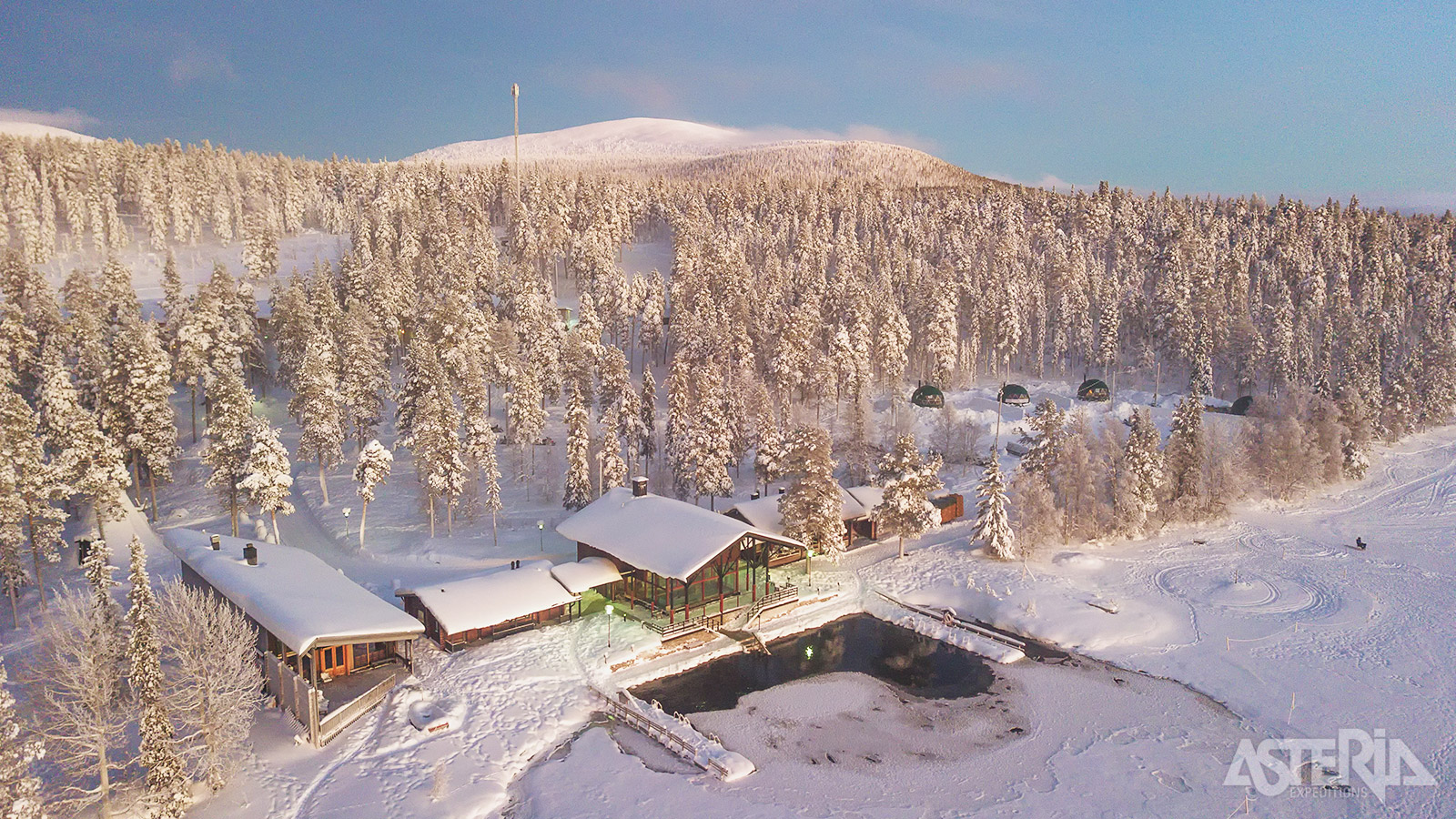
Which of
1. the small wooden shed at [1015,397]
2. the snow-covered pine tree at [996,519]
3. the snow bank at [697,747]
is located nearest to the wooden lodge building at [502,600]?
the snow bank at [697,747]

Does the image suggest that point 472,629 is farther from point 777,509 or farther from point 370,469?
point 777,509

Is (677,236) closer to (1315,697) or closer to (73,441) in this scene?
(73,441)

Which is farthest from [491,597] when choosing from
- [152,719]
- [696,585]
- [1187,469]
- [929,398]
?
[929,398]

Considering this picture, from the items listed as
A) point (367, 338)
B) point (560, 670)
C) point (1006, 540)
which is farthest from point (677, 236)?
point (560, 670)

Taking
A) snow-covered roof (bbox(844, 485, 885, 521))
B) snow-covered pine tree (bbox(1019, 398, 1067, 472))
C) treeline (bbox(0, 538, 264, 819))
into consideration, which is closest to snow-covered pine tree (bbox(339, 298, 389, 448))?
treeline (bbox(0, 538, 264, 819))

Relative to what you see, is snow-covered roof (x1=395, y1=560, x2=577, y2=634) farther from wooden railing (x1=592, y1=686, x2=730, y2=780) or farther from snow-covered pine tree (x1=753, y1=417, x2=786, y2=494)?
snow-covered pine tree (x1=753, y1=417, x2=786, y2=494)

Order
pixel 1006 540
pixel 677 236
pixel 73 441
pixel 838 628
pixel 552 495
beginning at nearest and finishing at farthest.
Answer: pixel 838 628
pixel 73 441
pixel 1006 540
pixel 552 495
pixel 677 236

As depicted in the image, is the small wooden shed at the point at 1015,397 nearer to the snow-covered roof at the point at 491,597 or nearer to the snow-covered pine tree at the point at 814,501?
the snow-covered pine tree at the point at 814,501
